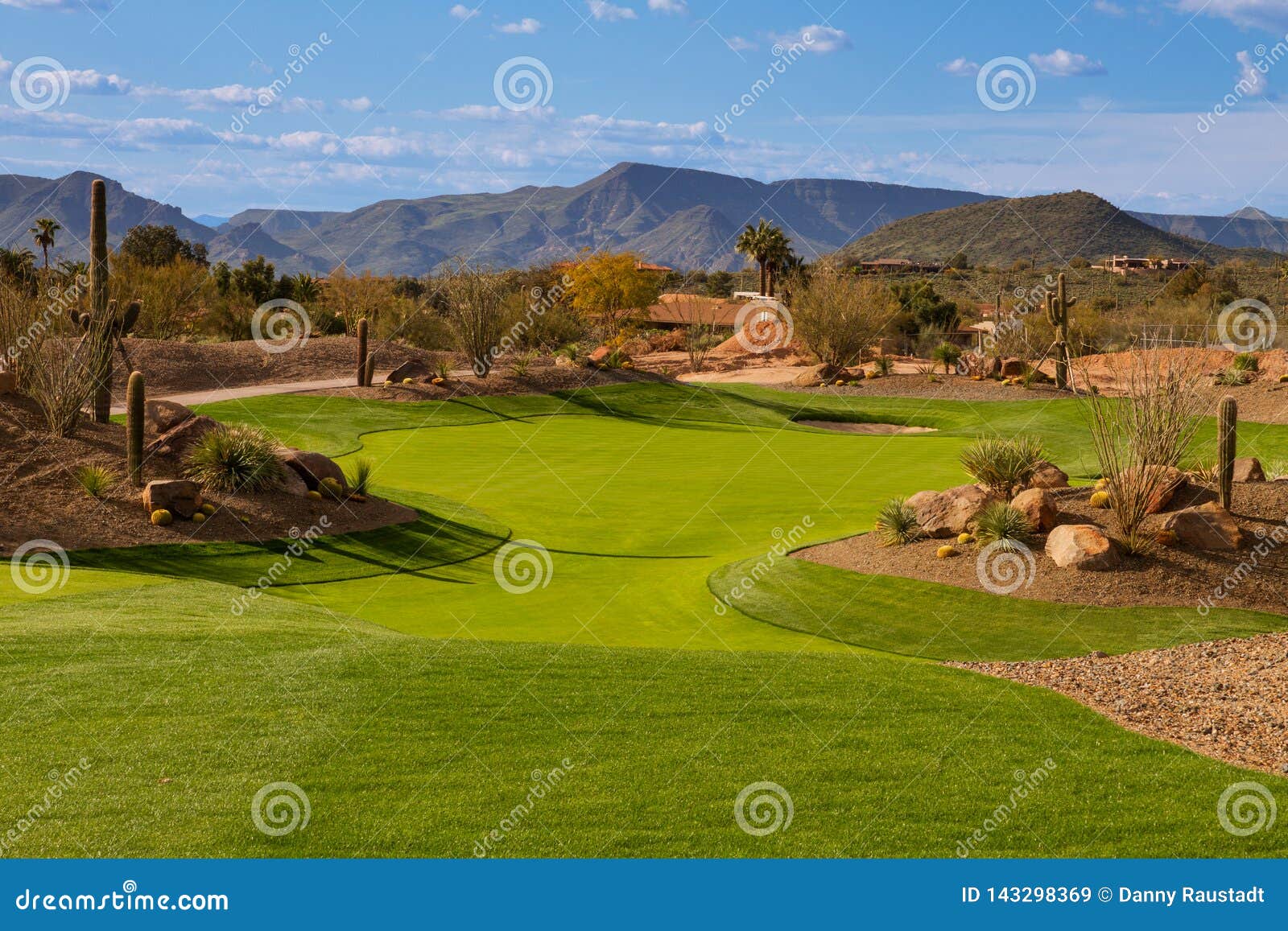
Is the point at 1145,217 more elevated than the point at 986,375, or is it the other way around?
the point at 1145,217

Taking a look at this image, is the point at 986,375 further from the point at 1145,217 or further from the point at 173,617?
the point at 1145,217

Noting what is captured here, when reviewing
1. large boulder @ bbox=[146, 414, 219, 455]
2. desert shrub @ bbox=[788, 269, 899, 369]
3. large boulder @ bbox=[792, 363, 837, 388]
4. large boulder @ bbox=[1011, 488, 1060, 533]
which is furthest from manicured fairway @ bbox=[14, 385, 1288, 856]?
desert shrub @ bbox=[788, 269, 899, 369]

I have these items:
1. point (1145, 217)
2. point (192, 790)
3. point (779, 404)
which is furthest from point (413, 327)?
point (1145, 217)

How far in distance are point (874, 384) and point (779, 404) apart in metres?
4.94

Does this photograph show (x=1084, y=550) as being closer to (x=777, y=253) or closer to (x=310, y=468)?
(x=310, y=468)

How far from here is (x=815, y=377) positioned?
4225 centimetres

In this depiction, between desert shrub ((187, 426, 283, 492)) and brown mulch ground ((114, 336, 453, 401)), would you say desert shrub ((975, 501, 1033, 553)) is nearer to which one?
desert shrub ((187, 426, 283, 492))

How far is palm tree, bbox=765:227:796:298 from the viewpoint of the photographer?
233ft

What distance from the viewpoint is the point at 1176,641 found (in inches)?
486

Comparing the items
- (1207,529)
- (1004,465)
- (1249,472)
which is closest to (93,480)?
(1004,465)

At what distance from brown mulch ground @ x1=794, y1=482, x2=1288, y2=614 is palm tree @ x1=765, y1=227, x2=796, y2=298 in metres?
56.6

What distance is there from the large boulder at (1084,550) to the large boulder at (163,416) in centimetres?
1325

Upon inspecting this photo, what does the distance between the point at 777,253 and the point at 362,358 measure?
42.0 meters

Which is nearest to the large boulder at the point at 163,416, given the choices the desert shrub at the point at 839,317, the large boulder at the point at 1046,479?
the large boulder at the point at 1046,479
